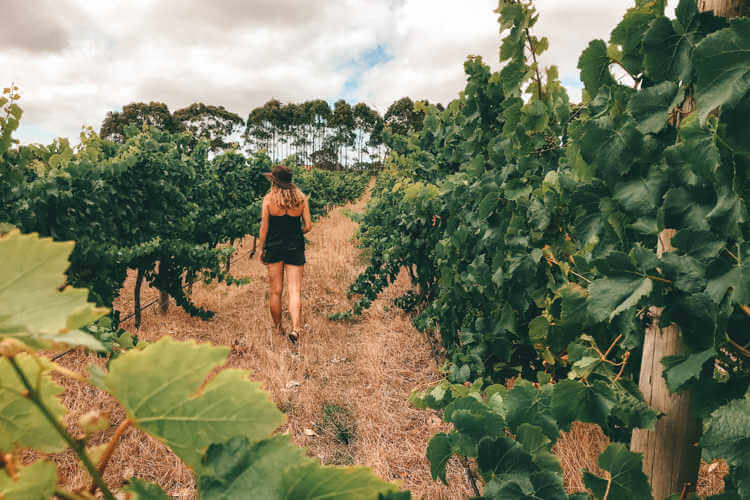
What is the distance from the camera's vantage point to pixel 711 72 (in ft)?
2.27

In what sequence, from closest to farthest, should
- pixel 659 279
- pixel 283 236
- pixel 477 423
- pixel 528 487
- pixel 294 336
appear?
pixel 528 487, pixel 477 423, pixel 659 279, pixel 294 336, pixel 283 236

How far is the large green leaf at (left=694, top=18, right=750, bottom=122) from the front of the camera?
2.19 ft

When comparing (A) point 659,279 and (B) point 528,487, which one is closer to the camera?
(B) point 528,487

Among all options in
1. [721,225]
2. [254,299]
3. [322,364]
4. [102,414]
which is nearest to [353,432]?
[322,364]

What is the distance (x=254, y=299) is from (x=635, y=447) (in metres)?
6.29

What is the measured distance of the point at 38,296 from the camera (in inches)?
10.2

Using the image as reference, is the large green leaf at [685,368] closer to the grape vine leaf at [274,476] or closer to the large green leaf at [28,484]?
the grape vine leaf at [274,476]

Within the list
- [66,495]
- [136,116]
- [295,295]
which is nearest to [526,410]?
[66,495]

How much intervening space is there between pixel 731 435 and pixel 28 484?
97 cm

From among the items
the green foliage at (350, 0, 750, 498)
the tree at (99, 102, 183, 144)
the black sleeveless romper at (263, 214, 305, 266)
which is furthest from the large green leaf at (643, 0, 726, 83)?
the tree at (99, 102, 183, 144)

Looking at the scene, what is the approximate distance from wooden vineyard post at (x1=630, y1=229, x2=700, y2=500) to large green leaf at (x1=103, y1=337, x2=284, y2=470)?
3.68 feet

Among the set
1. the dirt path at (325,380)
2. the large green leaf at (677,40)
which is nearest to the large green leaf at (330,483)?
the dirt path at (325,380)

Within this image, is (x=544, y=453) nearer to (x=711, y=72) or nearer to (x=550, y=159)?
(x=711, y=72)

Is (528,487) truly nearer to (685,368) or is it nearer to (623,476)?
(623,476)
